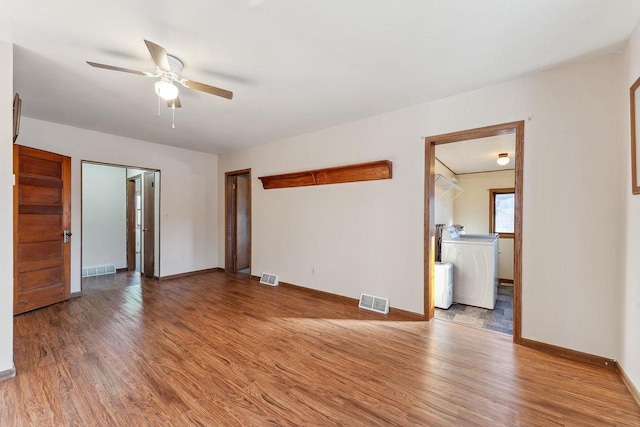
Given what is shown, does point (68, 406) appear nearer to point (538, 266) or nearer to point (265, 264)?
point (265, 264)

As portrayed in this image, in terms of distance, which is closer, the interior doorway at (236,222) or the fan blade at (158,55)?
the fan blade at (158,55)

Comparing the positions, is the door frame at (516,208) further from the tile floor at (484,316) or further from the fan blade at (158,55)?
the fan blade at (158,55)

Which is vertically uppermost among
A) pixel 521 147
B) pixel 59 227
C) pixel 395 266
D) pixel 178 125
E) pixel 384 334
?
pixel 178 125

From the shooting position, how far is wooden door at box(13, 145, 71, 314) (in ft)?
10.4

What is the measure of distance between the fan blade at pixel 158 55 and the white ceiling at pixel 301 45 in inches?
7.8

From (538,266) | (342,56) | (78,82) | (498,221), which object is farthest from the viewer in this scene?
(498,221)

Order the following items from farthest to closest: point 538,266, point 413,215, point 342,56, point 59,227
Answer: point 59,227, point 413,215, point 538,266, point 342,56

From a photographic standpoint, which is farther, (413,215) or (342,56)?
(413,215)

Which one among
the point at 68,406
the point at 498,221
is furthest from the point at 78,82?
the point at 498,221

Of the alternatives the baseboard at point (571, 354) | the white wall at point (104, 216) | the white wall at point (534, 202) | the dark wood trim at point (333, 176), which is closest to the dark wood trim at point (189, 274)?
the white wall at point (104, 216)

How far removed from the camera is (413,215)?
10.4 ft

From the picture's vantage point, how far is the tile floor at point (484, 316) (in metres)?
3.03

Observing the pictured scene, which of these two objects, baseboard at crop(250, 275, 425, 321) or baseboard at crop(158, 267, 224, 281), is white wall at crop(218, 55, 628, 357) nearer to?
baseboard at crop(250, 275, 425, 321)

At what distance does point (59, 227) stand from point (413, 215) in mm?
4686
